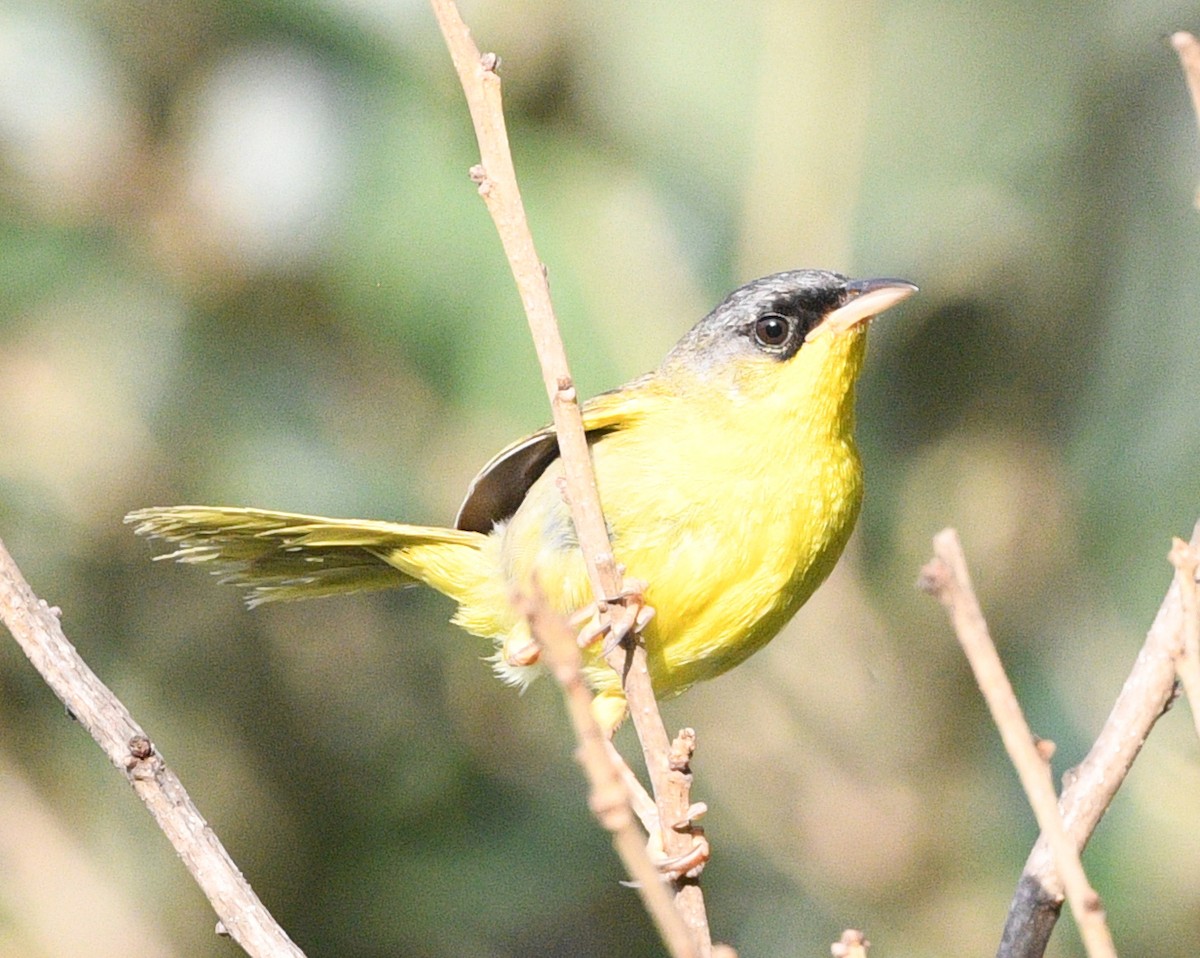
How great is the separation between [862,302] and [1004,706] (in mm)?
2297

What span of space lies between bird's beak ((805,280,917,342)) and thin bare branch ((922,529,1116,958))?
2.13 m

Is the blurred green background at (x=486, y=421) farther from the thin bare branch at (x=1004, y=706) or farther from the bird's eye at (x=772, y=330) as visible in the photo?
the thin bare branch at (x=1004, y=706)

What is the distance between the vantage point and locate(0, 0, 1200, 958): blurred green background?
4.77 m

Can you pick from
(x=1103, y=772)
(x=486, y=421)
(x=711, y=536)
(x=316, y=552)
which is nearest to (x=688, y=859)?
(x=711, y=536)

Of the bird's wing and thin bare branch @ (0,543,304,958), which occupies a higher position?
the bird's wing

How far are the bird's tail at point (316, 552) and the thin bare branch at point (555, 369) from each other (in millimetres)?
1303

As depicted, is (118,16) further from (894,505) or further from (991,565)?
(991,565)

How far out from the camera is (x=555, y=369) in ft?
7.71

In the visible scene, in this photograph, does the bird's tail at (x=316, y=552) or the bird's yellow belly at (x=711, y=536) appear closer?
the bird's yellow belly at (x=711, y=536)

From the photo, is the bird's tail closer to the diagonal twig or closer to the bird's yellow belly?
the bird's yellow belly

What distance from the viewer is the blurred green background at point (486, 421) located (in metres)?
4.77

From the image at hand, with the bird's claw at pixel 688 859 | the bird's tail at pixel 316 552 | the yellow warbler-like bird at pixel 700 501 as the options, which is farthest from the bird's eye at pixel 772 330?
the bird's claw at pixel 688 859

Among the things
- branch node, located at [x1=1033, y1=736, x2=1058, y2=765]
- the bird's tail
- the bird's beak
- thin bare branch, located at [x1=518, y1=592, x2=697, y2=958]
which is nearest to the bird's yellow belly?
the bird's beak

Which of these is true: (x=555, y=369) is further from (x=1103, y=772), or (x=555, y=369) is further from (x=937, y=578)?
(x=937, y=578)
